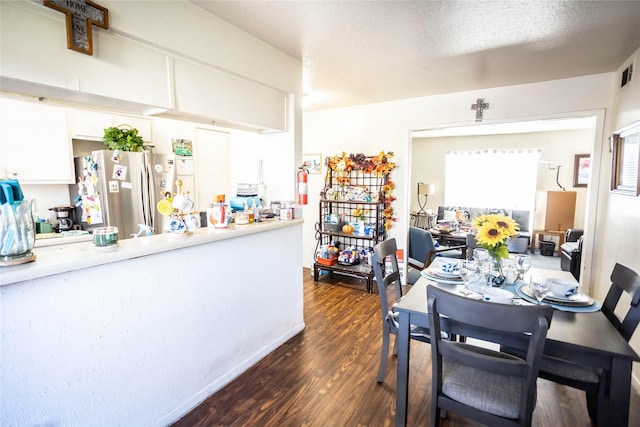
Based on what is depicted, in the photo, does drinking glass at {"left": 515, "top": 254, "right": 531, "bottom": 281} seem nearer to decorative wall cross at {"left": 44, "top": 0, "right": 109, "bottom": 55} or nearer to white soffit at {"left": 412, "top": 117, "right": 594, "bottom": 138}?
decorative wall cross at {"left": 44, "top": 0, "right": 109, "bottom": 55}

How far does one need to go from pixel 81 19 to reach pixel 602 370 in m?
2.72

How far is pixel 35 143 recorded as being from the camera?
278 centimetres

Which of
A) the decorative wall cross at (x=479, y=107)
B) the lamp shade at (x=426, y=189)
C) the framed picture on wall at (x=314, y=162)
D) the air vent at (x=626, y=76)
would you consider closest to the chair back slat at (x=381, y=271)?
the decorative wall cross at (x=479, y=107)

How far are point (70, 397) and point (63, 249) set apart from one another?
2.13 feet

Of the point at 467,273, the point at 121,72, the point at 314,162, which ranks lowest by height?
the point at 467,273

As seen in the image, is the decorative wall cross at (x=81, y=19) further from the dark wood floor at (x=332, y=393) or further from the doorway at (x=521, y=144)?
the doorway at (x=521, y=144)

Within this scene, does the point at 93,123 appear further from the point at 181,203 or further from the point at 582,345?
the point at 582,345

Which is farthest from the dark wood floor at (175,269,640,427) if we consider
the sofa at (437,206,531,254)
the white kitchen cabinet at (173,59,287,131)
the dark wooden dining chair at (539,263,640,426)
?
the sofa at (437,206,531,254)

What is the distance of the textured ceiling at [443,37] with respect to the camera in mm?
1805

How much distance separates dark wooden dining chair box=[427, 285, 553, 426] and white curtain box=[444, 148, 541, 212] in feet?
19.4

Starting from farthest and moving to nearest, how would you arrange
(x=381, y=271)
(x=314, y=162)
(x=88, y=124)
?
1. (x=314, y=162)
2. (x=88, y=124)
3. (x=381, y=271)

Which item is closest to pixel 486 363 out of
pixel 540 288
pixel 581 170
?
pixel 540 288

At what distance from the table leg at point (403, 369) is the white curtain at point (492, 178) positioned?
5.99m

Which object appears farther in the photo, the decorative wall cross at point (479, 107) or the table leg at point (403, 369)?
the decorative wall cross at point (479, 107)
